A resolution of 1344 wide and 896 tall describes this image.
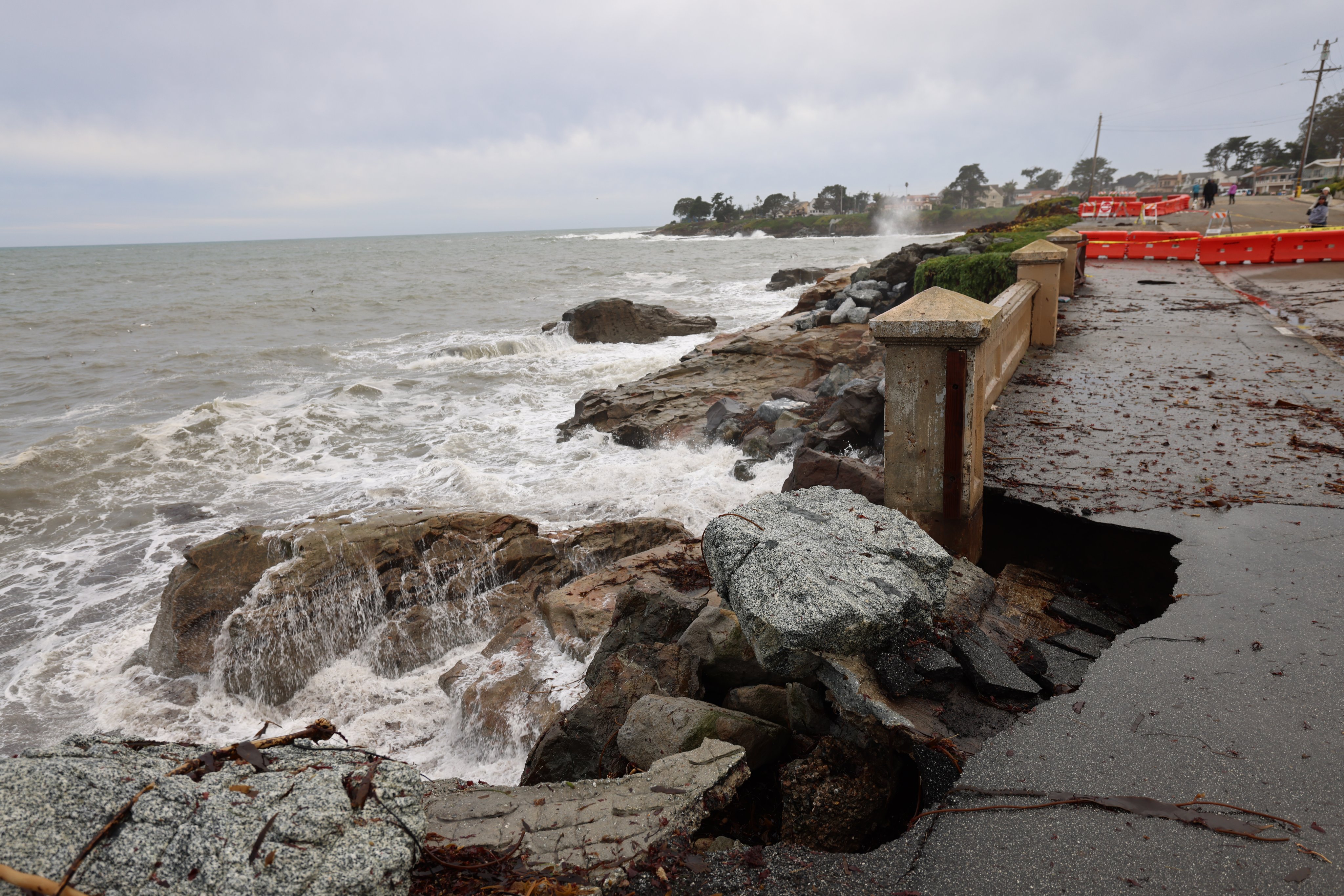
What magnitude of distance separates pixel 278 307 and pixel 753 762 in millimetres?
35547

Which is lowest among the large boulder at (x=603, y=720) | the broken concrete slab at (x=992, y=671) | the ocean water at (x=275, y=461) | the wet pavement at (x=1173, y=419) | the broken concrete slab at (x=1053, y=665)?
the ocean water at (x=275, y=461)

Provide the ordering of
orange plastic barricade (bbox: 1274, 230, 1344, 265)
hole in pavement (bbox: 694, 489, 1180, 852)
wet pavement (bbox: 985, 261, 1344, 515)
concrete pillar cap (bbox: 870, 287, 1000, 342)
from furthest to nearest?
1. orange plastic barricade (bbox: 1274, 230, 1344, 265)
2. wet pavement (bbox: 985, 261, 1344, 515)
3. concrete pillar cap (bbox: 870, 287, 1000, 342)
4. hole in pavement (bbox: 694, 489, 1180, 852)

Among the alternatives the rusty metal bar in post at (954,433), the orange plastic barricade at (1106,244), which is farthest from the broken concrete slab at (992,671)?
the orange plastic barricade at (1106,244)

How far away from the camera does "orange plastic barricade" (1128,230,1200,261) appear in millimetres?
19609

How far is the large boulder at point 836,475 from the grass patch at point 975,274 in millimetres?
5367

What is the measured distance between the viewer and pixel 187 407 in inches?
608


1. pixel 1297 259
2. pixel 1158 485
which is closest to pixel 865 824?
pixel 1158 485

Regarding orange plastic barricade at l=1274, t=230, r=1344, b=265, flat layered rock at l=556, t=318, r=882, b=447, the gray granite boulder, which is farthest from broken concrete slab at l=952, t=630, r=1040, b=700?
orange plastic barricade at l=1274, t=230, r=1344, b=265

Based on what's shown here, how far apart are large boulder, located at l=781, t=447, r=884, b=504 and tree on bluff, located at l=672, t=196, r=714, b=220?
157408mm

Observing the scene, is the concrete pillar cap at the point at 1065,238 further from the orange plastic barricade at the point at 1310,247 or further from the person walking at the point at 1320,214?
the person walking at the point at 1320,214

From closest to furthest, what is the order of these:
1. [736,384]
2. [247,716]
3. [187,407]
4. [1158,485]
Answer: [1158,485], [247,716], [736,384], [187,407]

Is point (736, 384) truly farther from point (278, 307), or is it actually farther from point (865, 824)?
point (278, 307)

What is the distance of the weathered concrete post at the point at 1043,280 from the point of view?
32.1 ft

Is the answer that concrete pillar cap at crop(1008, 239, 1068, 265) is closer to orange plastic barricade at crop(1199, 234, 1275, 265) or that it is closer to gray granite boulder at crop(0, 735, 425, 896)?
gray granite boulder at crop(0, 735, 425, 896)
